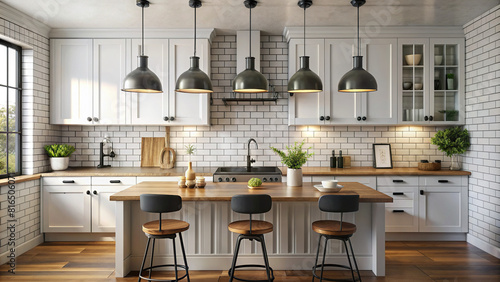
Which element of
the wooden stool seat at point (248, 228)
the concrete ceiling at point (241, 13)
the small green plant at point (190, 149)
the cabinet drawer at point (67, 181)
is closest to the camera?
the wooden stool seat at point (248, 228)

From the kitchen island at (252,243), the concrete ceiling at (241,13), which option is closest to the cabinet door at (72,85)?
the concrete ceiling at (241,13)

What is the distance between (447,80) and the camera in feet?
16.7

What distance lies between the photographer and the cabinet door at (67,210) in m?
4.79

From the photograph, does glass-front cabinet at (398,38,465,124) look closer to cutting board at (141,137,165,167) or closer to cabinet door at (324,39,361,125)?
cabinet door at (324,39,361,125)

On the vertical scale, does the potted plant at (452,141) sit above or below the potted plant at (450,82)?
below

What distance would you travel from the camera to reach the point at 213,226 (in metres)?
3.75

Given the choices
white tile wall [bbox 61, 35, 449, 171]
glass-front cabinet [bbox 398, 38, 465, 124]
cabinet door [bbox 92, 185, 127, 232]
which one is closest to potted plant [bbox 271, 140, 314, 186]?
white tile wall [bbox 61, 35, 449, 171]

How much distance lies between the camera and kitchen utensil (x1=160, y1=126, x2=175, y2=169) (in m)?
5.31

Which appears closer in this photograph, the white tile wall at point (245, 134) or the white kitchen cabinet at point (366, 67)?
the white kitchen cabinet at point (366, 67)

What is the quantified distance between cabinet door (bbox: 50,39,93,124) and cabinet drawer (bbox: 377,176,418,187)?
402cm

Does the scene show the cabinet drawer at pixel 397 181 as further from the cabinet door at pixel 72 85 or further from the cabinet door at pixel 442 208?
the cabinet door at pixel 72 85

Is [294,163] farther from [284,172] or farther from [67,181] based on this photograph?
[67,181]

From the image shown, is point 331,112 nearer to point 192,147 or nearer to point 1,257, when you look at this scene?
point 192,147

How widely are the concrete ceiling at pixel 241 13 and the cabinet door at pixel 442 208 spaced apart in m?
2.23
